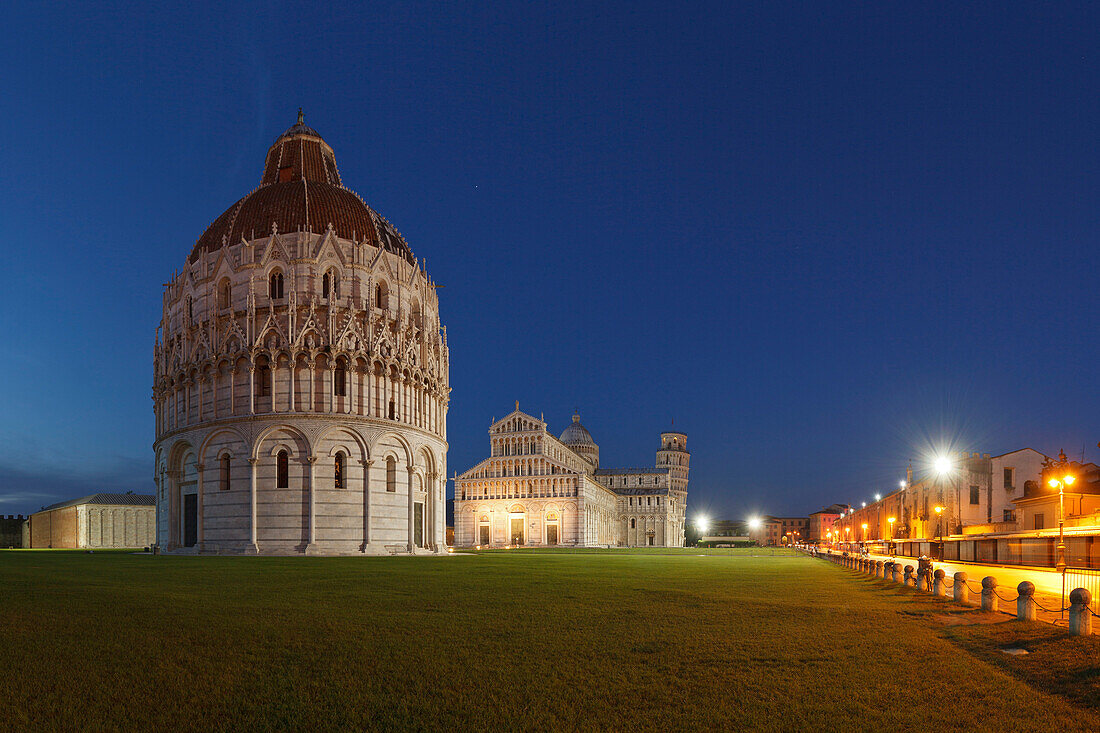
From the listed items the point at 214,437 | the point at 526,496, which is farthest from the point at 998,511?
the point at 526,496

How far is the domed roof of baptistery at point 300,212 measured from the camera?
54.7 meters

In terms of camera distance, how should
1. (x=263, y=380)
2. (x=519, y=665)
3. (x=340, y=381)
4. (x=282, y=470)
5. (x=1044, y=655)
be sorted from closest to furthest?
(x=519, y=665), (x=1044, y=655), (x=282, y=470), (x=263, y=380), (x=340, y=381)

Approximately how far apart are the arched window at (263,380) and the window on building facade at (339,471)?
6.13 metres

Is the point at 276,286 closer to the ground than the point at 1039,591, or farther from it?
farther from it

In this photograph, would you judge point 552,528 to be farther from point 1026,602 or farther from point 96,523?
point 1026,602

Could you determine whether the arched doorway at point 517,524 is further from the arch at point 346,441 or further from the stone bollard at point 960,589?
the stone bollard at point 960,589

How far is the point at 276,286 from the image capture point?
172ft

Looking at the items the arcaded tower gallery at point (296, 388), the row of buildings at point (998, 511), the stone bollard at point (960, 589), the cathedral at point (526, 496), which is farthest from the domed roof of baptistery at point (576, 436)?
the stone bollard at point (960, 589)

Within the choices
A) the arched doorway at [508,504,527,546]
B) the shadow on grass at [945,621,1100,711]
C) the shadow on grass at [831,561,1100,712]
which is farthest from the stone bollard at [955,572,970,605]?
the arched doorway at [508,504,527,546]

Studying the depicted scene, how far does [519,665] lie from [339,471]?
42.7 meters

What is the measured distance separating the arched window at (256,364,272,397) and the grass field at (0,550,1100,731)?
33009 millimetres

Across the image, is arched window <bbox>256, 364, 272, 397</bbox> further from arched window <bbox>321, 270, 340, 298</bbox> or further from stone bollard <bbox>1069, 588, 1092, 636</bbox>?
stone bollard <bbox>1069, 588, 1092, 636</bbox>

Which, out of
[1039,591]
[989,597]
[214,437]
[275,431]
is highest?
[275,431]

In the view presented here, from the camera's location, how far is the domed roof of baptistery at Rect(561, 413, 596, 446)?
171625mm
